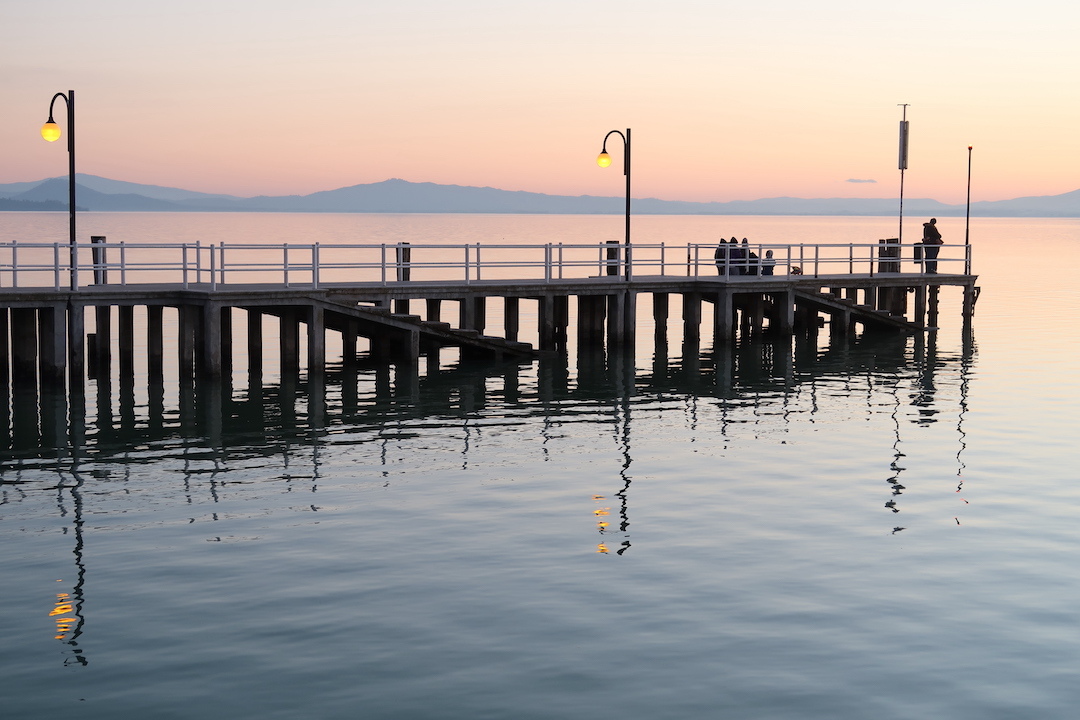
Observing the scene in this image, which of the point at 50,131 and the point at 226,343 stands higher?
the point at 50,131

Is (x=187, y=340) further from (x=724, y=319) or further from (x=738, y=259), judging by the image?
(x=738, y=259)

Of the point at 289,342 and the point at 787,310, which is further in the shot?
the point at 787,310

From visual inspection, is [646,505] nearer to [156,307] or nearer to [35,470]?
[35,470]

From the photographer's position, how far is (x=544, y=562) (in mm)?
13945

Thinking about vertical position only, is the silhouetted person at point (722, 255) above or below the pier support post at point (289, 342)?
above

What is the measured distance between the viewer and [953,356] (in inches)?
1452

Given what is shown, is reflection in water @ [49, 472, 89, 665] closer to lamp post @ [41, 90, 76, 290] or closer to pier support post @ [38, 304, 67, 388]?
pier support post @ [38, 304, 67, 388]

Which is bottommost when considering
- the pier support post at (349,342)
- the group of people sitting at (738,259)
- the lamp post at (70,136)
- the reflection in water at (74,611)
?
the reflection in water at (74,611)

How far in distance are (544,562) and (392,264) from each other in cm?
1637

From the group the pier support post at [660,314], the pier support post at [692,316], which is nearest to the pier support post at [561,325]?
the pier support post at [660,314]

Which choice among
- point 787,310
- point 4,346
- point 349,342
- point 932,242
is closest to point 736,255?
point 787,310

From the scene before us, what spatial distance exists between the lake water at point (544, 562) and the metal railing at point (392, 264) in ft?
15.7

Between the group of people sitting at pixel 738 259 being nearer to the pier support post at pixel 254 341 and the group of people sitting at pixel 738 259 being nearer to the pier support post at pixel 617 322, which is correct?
the pier support post at pixel 617 322

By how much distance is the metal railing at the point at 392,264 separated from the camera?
2934cm
